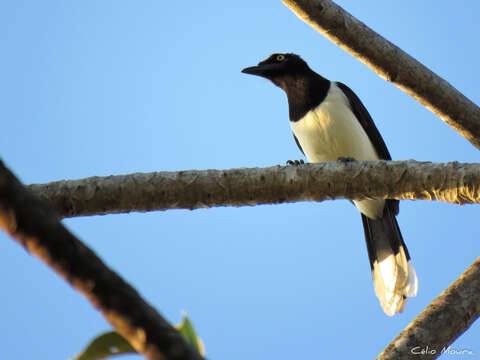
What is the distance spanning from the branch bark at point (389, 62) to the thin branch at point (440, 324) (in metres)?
1.20

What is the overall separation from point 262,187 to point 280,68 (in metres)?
3.58

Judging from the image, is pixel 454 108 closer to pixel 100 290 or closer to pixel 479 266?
pixel 479 266

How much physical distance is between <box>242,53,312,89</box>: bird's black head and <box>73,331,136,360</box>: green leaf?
17.1ft

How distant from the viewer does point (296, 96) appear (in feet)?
20.2

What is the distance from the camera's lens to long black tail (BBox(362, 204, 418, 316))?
5000 millimetres

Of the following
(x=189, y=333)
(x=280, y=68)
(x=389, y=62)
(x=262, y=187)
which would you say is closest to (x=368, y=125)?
(x=280, y=68)

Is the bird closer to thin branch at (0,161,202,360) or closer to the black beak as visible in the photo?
the black beak

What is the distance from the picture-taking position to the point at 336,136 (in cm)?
570

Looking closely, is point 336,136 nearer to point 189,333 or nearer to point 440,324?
point 440,324

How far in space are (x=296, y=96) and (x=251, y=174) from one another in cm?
316

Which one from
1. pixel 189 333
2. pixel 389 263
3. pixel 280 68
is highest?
pixel 280 68

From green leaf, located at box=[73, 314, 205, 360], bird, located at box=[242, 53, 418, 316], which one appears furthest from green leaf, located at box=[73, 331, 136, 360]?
bird, located at box=[242, 53, 418, 316]

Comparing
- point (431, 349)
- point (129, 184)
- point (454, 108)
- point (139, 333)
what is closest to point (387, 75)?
point (454, 108)

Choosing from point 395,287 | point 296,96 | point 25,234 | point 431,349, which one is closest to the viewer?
point 25,234
